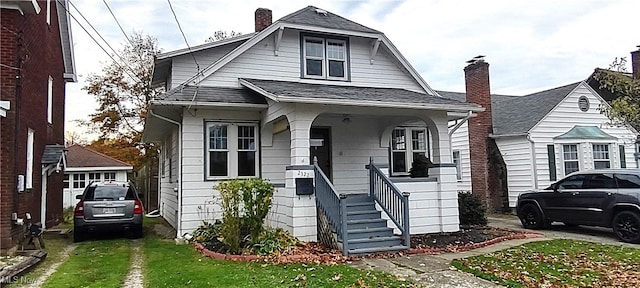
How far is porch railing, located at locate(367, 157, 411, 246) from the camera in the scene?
8.77 meters

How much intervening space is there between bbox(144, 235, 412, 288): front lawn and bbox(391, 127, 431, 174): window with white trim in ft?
22.3

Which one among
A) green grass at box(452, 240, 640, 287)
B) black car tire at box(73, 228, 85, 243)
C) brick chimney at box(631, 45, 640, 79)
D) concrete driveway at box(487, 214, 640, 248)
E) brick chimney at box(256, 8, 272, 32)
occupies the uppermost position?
brick chimney at box(256, 8, 272, 32)

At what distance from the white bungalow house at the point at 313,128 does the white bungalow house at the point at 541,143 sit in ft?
14.2

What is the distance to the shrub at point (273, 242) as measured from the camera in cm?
830

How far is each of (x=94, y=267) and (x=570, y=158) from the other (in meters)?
16.0

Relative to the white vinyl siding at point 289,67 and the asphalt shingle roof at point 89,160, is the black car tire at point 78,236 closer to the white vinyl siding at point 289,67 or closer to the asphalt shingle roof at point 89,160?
the white vinyl siding at point 289,67

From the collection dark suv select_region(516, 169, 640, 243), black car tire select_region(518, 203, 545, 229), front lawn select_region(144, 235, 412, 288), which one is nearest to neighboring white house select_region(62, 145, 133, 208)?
front lawn select_region(144, 235, 412, 288)

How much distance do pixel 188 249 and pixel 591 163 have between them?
48.0ft

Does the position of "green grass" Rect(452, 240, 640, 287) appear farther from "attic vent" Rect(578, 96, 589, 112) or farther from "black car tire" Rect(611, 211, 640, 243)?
"attic vent" Rect(578, 96, 589, 112)

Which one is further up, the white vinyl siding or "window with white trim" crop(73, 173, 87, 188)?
the white vinyl siding

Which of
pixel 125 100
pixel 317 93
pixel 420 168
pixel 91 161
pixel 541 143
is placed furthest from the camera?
pixel 125 100

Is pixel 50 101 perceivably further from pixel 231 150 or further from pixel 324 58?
pixel 324 58

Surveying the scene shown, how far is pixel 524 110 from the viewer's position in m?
17.9

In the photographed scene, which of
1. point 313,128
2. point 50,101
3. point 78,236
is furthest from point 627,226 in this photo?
point 50,101
